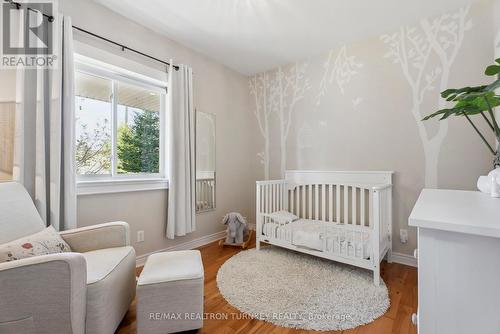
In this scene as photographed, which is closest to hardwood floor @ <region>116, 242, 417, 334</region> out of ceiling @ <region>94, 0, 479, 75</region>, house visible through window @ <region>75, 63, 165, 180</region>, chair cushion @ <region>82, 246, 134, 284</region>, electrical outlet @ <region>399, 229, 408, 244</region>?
electrical outlet @ <region>399, 229, 408, 244</region>

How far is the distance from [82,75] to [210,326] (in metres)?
2.26

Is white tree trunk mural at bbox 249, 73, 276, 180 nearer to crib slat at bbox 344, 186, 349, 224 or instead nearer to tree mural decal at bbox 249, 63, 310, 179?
tree mural decal at bbox 249, 63, 310, 179

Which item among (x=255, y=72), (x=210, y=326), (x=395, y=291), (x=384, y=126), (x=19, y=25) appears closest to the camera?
(x=210, y=326)

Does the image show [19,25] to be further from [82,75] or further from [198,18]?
[198,18]

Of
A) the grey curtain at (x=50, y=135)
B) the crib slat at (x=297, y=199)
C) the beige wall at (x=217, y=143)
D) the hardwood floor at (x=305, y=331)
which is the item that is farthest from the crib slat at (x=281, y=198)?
the grey curtain at (x=50, y=135)

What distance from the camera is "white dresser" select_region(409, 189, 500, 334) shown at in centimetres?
55

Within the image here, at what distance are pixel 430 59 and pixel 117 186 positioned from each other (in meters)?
3.19

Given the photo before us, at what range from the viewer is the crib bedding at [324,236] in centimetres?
195

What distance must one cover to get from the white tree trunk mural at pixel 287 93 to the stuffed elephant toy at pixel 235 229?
89 centimetres

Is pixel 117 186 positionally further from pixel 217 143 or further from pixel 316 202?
pixel 316 202

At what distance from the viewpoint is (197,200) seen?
2.77 meters

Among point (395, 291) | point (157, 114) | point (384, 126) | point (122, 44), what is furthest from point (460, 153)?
point (122, 44)

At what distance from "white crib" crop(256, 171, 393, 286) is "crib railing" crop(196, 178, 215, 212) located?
0.69m

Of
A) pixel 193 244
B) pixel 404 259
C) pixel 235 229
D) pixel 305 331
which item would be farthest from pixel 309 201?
pixel 305 331
